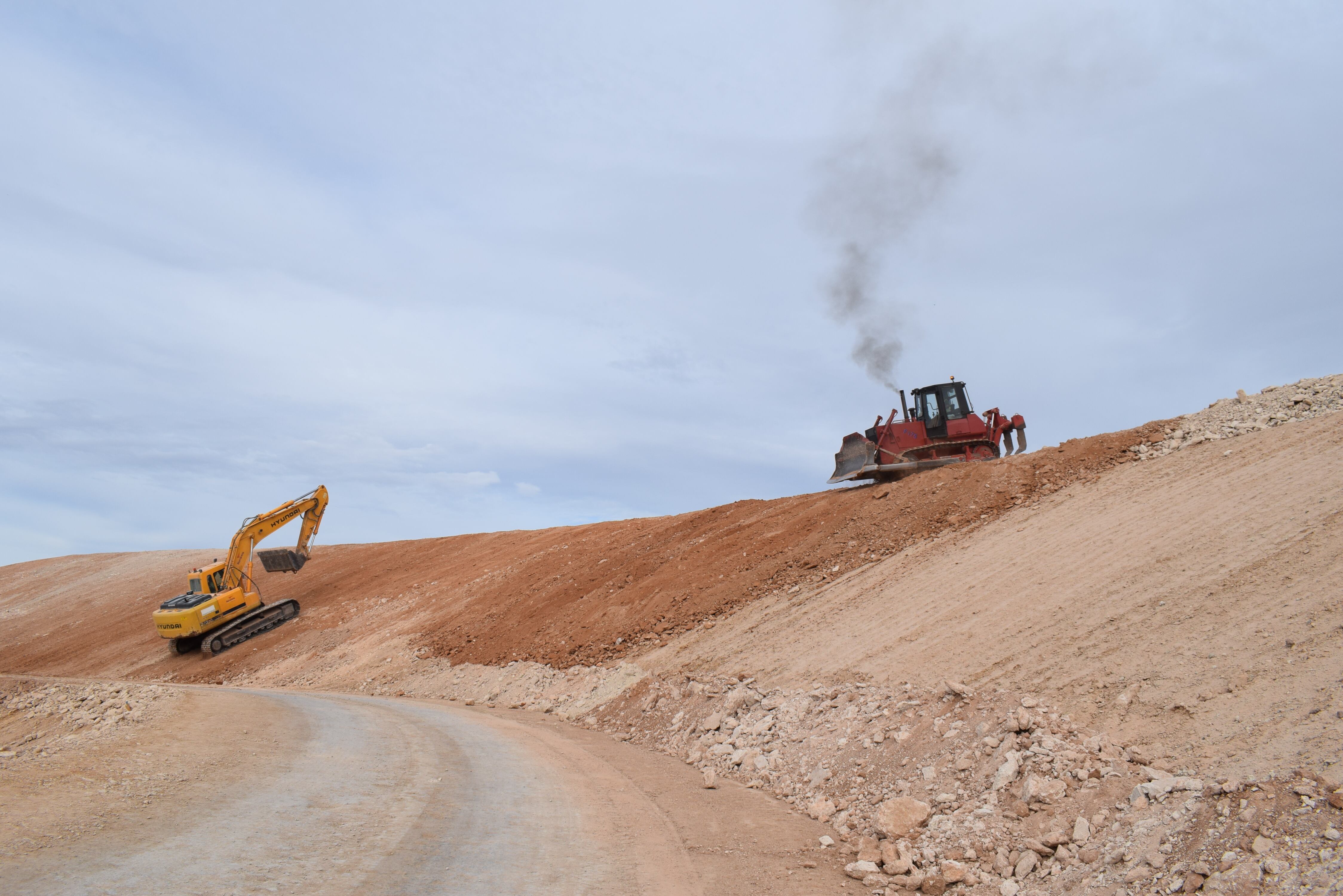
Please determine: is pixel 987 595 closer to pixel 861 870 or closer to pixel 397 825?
pixel 861 870

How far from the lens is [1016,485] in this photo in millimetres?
15586

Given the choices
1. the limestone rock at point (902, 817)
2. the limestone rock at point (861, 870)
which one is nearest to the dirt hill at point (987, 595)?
the limestone rock at point (902, 817)

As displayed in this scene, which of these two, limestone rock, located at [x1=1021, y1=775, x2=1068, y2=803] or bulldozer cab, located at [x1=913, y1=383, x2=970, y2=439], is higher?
bulldozer cab, located at [x1=913, y1=383, x2=970, y2=439]

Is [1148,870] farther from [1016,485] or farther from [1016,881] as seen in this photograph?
[1016,485]

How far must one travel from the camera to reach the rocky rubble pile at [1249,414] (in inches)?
540

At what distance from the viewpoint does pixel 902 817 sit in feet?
23.2

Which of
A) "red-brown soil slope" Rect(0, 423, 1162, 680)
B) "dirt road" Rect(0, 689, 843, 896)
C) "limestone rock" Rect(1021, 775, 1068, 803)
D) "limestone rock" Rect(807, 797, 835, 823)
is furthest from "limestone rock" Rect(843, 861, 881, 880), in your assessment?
"red-brown soil slope" Rect(0, 423, 1162, 680)

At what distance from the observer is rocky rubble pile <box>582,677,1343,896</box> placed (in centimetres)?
500

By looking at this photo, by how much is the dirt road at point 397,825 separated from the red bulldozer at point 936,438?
38.5ft

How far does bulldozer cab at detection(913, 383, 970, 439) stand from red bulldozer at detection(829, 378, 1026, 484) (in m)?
0.01

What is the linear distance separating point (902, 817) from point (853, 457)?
573 inches

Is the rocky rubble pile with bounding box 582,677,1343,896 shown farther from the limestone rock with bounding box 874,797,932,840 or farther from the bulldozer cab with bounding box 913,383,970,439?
the bulldozer cab with bounding box 913,383,970,439

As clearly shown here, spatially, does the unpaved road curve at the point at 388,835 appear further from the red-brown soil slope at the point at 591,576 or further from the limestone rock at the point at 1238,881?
the red-brown soil slope at the point at 591,576

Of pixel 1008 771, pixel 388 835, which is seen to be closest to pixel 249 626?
pixel 388 835
